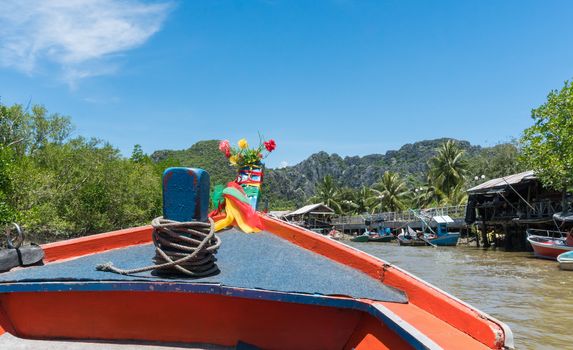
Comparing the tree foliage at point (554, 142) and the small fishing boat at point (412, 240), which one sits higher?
the tree foliage at point (554, 142)

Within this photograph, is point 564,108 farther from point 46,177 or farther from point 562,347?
point 46,177

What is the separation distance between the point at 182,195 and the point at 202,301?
740mm

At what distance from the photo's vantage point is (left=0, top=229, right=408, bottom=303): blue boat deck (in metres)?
2.77

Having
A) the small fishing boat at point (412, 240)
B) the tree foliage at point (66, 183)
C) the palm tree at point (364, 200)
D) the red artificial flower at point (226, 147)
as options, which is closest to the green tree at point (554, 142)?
the small fishing boat at point (412, 240)

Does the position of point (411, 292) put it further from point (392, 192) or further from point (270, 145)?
point (392, 192)

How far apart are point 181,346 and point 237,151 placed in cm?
293

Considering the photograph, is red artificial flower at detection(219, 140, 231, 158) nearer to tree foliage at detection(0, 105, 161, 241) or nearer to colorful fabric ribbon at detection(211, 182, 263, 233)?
colorful fabric ribbon at detection(211, 182, 263, 233)

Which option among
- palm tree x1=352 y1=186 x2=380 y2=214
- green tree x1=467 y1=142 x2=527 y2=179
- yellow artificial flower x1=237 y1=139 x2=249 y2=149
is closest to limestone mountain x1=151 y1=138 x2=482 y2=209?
palm tree x1=352 y1=186 x2=380 y2=214

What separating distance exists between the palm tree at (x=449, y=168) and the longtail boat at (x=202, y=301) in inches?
1732

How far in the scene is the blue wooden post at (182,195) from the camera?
9.80 feet

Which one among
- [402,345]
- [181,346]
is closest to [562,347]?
[402,345]

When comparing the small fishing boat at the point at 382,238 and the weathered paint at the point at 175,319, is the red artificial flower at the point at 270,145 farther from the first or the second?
the small fishing boat at the point at 382,238

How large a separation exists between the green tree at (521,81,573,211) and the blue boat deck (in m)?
18.8

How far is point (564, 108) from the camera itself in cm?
1930
